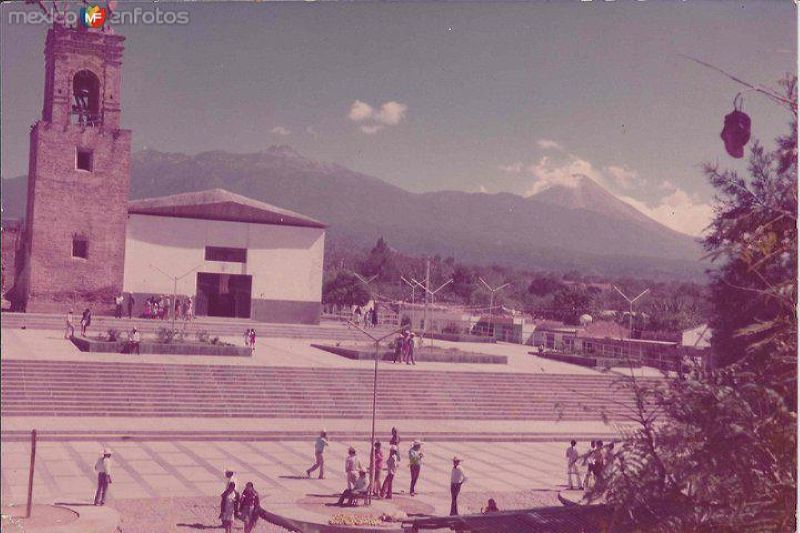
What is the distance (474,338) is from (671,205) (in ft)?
78.4

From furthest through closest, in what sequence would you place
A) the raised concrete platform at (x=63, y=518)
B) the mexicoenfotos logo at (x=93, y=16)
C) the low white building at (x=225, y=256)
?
1. the low white building at (x=225, y=256)
2. the raised concrete platform at (x=63, y=518)
3. the mexicoenfotos logo at (x=93, y=16)

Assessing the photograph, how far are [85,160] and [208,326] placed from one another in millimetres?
8769

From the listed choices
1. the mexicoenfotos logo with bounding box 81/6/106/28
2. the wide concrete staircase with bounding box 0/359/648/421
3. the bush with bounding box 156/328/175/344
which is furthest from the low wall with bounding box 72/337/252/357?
the mexicoenfotos logo with bounding box 81/6/106/28

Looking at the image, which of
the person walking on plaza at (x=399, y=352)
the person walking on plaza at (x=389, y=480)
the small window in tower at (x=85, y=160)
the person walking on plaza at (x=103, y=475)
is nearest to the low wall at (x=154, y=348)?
the person walking on plaza at (x=399, y=352)

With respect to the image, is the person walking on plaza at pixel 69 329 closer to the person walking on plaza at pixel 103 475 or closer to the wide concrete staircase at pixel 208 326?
the wide concrete staircase at pixel 208 326

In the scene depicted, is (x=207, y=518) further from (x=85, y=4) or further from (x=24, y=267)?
(x=24, y=267)

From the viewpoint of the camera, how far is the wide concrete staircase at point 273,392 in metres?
22.1

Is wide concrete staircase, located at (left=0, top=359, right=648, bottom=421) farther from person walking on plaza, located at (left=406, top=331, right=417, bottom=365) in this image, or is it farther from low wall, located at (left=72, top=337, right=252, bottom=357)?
low wall, located at (left=72, top=337, right=252, bottom=357)

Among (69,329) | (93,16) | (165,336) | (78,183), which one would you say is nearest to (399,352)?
(165,336)

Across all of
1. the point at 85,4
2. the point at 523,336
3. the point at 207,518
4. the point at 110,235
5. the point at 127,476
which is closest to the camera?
the point at 85,4

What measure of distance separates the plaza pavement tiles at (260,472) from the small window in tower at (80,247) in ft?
65.5

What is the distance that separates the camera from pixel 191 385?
78.6ft

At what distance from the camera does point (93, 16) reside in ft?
30.5

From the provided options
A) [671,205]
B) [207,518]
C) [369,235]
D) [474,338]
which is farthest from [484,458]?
[369,235]
